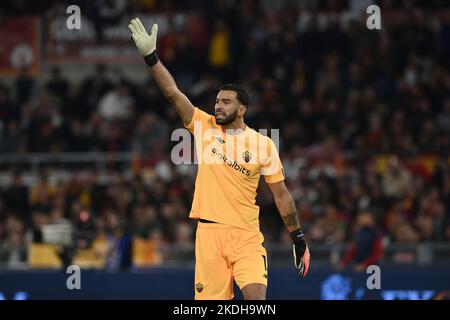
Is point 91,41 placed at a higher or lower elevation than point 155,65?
higher

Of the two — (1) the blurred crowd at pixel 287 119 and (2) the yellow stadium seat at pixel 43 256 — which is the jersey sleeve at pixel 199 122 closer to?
(1) the blurred crowd at pixel 287 119

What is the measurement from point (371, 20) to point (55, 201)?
6209mm

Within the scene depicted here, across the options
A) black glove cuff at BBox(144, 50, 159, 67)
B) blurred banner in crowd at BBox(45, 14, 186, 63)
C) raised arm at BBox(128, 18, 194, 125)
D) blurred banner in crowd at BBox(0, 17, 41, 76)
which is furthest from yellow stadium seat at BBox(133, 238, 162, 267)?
black glove cuff at BBox(144, 50, 159, 67)

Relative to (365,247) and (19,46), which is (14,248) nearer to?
(365,247)

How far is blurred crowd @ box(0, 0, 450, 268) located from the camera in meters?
17.9

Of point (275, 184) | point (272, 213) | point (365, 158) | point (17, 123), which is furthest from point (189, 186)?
point (275, 184)

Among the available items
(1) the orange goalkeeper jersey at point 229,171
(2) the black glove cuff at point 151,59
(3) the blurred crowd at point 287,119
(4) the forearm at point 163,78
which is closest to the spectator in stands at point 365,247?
(3) the blurred crowd at point 287,119

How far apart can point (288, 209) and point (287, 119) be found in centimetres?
952

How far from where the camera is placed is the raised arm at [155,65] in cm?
994

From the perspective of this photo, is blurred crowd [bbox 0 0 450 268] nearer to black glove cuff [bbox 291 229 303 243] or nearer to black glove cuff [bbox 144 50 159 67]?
black glove cuff [bbox 291 229 303 243]

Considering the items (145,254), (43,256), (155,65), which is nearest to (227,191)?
(155,65)

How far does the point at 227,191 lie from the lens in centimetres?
1013

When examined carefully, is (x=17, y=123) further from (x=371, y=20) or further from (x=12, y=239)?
(x=371, y=20)

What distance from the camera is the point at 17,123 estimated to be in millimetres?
21250
